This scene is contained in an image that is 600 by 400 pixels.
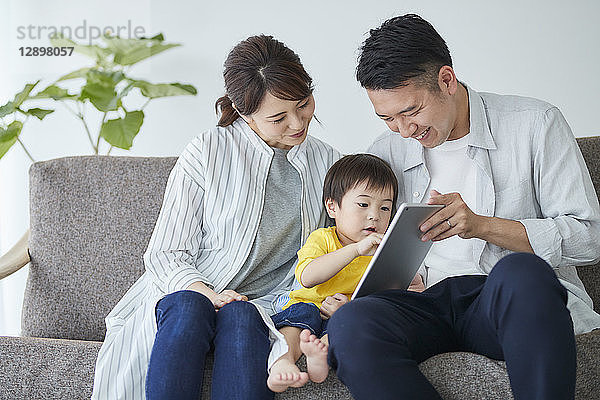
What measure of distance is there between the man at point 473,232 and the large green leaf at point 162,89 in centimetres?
136

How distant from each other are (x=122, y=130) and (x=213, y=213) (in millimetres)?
1217

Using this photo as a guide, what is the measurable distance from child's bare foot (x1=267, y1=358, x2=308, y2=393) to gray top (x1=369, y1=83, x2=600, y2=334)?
0.54m

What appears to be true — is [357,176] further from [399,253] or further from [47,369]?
[47,369]

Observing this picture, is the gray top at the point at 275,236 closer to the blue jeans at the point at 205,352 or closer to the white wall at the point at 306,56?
the blue jeans at the point at 205,352

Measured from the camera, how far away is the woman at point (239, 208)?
159cm

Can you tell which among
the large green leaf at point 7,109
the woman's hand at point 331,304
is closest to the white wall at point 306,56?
the large green leaf at point 7,109

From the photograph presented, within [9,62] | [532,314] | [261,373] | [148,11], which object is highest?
[148,11]

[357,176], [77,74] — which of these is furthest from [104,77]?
[357,176]

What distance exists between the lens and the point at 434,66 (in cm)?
161

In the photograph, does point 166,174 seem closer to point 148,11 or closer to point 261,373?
point 261,373

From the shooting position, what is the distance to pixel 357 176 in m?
1.66

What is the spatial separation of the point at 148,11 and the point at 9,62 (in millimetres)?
686

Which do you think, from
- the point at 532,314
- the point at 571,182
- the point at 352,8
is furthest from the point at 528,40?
the point at 532,314

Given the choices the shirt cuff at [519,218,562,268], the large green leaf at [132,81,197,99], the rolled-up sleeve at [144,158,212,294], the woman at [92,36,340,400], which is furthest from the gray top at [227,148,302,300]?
the large green leaf at [132,81,197,99]
